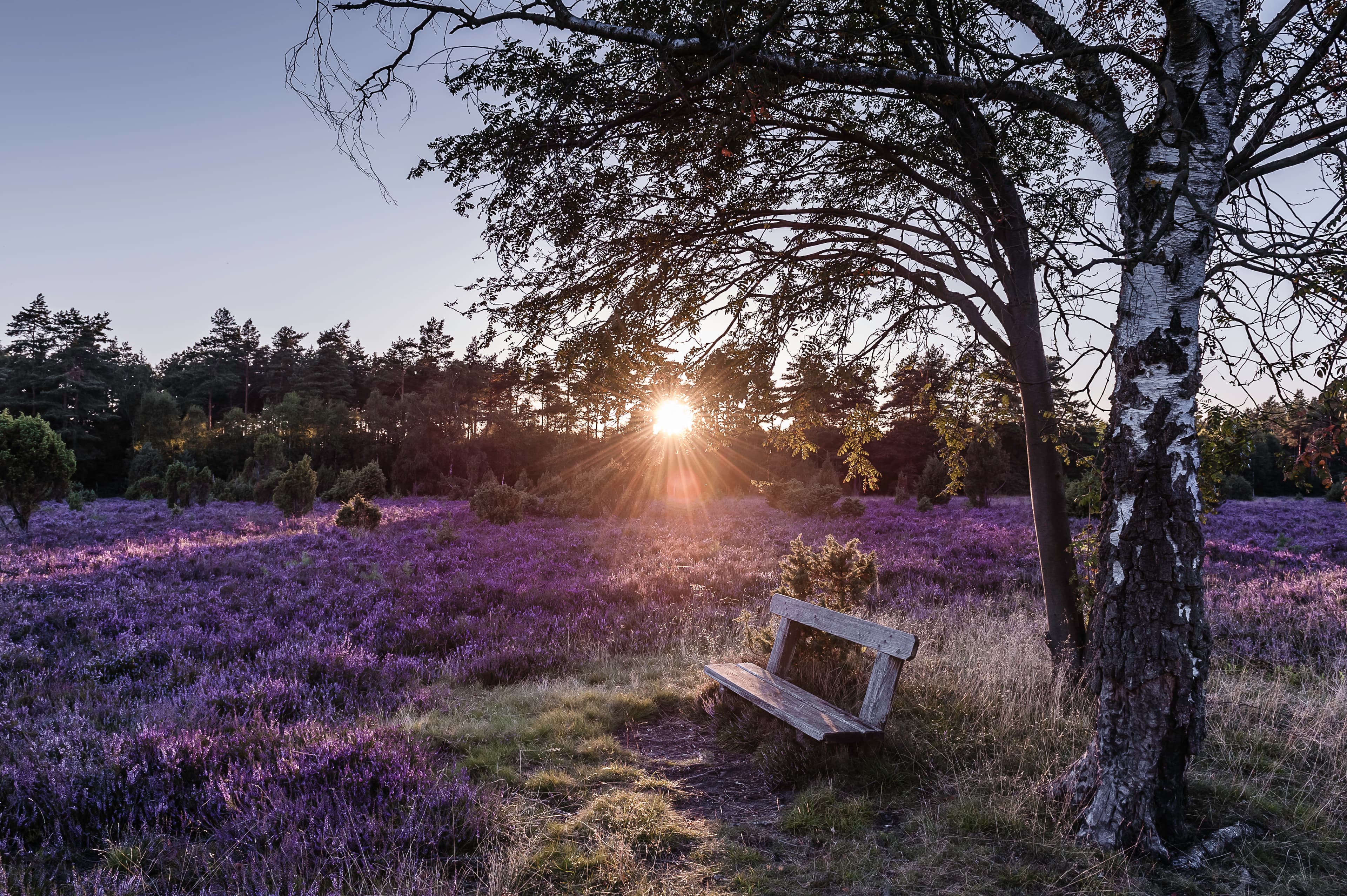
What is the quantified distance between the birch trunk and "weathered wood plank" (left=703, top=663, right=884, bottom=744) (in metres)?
1.36

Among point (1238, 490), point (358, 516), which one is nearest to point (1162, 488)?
point (358, 516)

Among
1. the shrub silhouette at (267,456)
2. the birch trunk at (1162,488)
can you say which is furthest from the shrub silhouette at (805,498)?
the shrub silhouette at (267,456)

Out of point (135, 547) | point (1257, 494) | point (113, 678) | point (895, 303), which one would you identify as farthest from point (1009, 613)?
point (1257, 494)

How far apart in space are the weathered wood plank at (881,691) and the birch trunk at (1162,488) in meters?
1.27

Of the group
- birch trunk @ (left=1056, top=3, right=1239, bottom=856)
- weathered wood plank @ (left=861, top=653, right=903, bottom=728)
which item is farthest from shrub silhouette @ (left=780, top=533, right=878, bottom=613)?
birch trunk @ (left=1056, top=3, right=1239, bottom=856)

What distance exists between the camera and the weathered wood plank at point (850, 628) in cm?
439

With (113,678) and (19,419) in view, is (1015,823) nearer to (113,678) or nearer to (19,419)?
(113,678)

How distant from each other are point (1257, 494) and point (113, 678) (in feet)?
229

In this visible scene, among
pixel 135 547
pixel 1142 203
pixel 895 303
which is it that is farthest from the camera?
pixel 135 547

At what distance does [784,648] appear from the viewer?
19.6ft

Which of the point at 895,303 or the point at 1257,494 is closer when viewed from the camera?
the point at 895,303

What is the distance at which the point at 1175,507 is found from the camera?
3.19 m

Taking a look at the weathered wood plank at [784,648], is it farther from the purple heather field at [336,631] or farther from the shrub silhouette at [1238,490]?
the shrub silhouette at [1238,490]

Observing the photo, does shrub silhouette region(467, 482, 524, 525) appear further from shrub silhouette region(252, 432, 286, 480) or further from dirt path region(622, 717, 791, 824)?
dirt path region(622, 717, 791, 824)
